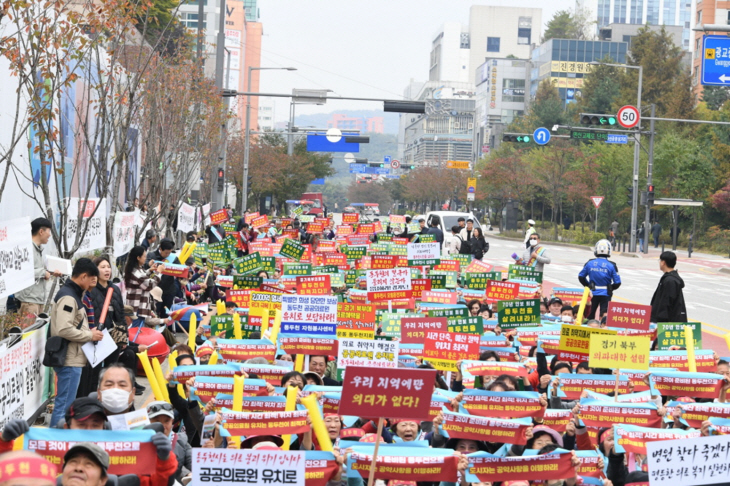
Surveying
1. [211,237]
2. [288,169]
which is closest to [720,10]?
[288,169]

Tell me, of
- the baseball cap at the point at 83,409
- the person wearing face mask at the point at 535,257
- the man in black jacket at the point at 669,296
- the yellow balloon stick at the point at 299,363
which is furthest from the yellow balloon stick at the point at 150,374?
the person wearing face mask at the point at 535,257

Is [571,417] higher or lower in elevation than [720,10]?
lower

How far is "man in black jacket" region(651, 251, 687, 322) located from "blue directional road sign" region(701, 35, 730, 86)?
483 inches

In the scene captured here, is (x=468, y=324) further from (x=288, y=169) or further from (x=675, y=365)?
(x=288, y=169)

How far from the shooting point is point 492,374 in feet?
27.1

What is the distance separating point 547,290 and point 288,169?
3980cm

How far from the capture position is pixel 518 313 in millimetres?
11781

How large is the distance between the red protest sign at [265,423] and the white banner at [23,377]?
7.38 ft

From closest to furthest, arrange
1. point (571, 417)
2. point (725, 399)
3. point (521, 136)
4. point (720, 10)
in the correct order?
1. point (571, 417)
2. point (725, 399)
3. point (521, 136)
4. point (720, 10)

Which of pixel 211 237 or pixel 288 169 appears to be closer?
pixel 211 237

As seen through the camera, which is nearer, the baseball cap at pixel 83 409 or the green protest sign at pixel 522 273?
the baseball cap at pixel 83 409

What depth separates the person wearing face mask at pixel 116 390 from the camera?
246 inches

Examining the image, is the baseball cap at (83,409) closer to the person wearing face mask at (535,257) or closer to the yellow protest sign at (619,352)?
the yellow protest sign at (619,352)

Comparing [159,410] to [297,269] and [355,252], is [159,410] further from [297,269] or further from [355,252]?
[355,252]
